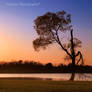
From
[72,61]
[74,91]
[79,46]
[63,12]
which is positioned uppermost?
[63,12]

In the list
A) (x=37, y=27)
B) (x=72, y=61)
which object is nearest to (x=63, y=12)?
(x=37, y=27)

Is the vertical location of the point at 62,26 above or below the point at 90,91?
above

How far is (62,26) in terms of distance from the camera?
31703mm

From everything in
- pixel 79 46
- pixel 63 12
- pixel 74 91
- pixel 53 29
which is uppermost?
pixel 63 12

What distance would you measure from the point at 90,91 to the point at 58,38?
16.8 meters

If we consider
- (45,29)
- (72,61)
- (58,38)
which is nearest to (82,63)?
(72,61)

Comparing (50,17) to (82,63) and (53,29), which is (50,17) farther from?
(82,63)

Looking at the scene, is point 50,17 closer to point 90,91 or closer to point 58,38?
point 58,38

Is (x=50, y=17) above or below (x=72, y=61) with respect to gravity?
above

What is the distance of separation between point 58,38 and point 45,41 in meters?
1.93

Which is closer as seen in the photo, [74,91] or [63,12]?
[74,91]

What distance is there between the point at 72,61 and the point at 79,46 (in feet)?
7.65

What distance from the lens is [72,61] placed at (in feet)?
102

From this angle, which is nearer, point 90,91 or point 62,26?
point 90,91
